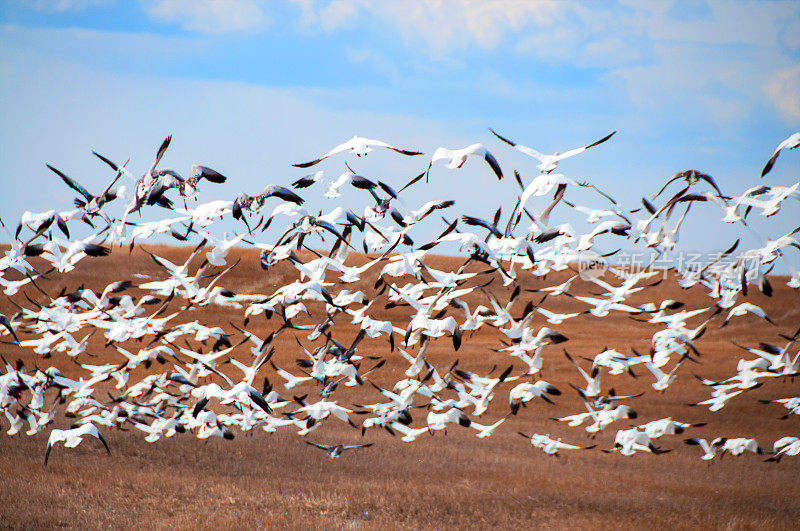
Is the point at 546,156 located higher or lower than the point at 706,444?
higher

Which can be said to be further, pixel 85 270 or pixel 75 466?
pixel 85 270

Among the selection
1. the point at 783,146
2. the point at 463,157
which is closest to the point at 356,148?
the point at 463,157

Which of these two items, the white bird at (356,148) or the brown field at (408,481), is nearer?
the white bird at (356,148)

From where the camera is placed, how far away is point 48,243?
540 centimetres

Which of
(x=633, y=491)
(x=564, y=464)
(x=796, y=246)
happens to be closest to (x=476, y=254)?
(x=796, y=246)

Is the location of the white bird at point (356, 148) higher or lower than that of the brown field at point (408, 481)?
higher

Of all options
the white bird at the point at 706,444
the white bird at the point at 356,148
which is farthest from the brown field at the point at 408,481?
the white bird at the point at 356,148

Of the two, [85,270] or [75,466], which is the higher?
[85,270]

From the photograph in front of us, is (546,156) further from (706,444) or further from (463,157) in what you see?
(706,444)

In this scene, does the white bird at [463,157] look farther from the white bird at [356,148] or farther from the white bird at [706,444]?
the white bird at [706,444]

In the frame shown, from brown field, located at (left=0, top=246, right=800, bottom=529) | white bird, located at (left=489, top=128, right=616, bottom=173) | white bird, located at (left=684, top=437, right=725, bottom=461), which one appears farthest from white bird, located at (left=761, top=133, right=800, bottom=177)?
brown field, located at (left=0, top=246, right=800, bottom=529)

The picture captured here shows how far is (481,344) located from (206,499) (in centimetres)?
1357

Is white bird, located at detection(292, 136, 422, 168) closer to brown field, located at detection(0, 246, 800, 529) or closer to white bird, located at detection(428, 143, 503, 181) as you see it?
white bird, located at detection(428, 143, 503, 181)

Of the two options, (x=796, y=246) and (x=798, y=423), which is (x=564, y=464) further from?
(x=798, y=423)
